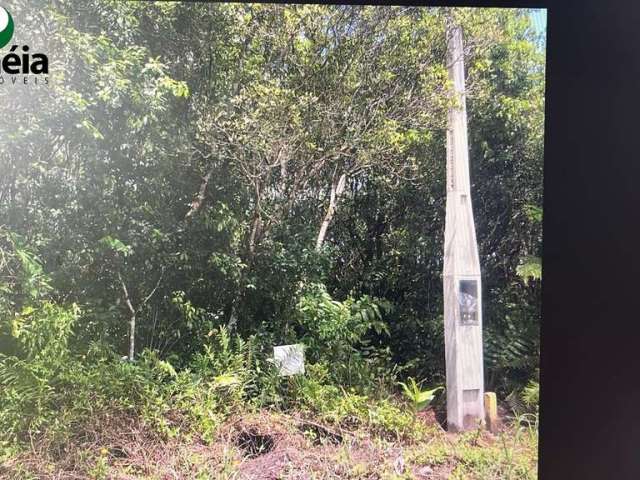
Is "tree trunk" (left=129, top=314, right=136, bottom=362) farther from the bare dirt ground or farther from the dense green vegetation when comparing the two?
the bare dirt ground

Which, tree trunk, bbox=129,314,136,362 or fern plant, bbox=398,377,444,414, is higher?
tree trunk, bbox=129,314,136,362

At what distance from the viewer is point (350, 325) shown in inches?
77.0

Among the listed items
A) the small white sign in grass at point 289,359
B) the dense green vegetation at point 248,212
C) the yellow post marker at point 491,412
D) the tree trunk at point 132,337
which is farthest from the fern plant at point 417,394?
the tree trunk at point 132,337

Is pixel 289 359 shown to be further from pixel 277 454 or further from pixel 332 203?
pixel 332 203

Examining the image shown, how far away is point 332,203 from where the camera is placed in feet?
6.36

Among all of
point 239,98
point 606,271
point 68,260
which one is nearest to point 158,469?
point 68,260

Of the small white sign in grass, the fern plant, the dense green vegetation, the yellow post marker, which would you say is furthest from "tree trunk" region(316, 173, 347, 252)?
the yellow post marker

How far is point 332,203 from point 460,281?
1.86 ft

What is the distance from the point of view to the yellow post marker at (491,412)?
6.56 ft

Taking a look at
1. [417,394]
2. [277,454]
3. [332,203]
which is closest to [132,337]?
[277,454]

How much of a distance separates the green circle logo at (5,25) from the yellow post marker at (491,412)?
7.03 feet

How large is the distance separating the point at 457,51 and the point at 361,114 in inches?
16.9

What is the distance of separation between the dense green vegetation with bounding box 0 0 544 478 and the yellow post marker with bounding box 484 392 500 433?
5 centimetres

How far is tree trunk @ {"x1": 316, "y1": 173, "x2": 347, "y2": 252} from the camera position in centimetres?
194
